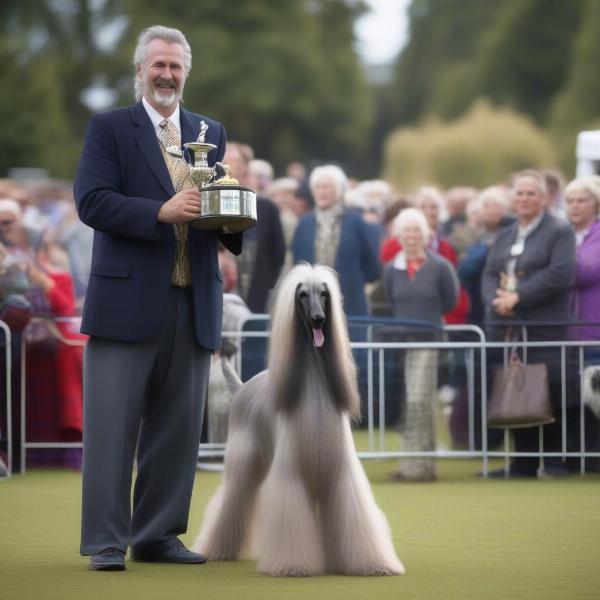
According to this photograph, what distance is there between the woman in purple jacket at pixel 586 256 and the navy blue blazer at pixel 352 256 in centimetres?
161

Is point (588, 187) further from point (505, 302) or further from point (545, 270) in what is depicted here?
point (505, 302)

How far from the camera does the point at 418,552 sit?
804 centimetres

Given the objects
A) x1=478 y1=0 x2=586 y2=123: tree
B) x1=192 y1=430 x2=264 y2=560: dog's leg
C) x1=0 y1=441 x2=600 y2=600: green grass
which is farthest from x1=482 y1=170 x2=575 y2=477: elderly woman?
x1=478 y1=0 x2=586 y2=123: tree

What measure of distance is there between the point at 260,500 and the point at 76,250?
8105 millimetres

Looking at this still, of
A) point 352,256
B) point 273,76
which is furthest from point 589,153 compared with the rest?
point 273,76

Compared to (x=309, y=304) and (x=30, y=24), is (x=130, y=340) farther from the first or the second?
(x=30, y=24)

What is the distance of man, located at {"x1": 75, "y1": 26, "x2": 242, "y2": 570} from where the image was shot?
7.34 m

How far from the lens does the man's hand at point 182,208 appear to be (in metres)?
7.19

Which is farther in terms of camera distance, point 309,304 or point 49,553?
point 49,553

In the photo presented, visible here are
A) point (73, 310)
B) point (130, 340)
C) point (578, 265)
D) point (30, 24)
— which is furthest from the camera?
point (30, 24)

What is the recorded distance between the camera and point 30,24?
61.3 metres

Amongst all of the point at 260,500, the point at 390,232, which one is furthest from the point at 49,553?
the point at 390,232

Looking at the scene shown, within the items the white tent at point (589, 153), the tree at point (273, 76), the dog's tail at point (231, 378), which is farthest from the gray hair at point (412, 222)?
the tree at point (273, 76)

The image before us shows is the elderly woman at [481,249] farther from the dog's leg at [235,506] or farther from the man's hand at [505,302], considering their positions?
the dog's leg at [235,506]
